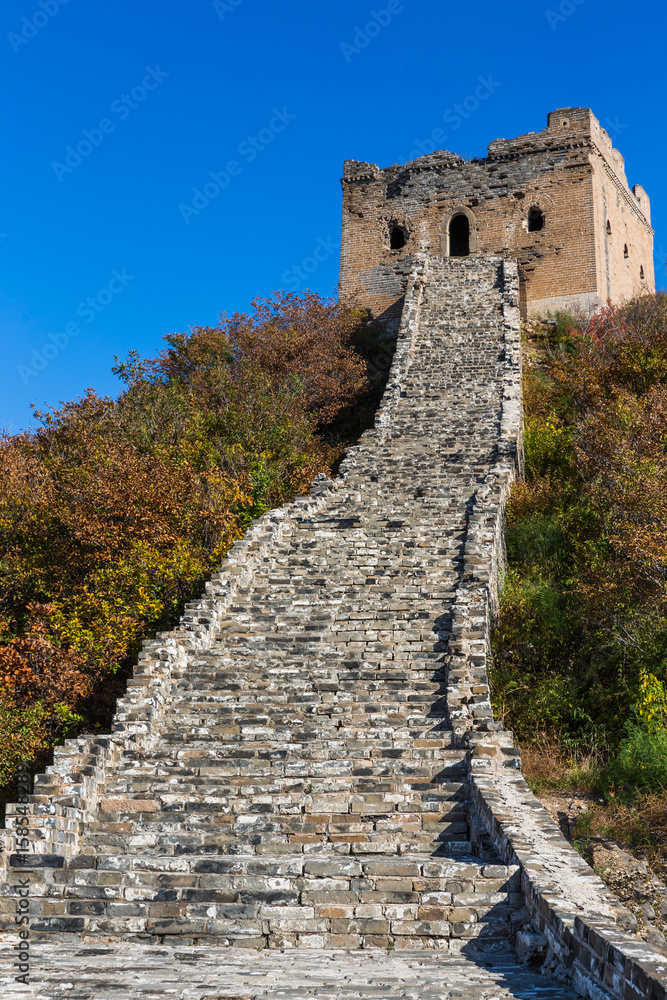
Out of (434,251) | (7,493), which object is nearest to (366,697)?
(7,493)

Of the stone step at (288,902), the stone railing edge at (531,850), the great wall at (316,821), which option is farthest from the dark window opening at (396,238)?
the stone step at (288,902)

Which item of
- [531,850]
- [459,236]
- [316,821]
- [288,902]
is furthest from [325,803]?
[459,236]

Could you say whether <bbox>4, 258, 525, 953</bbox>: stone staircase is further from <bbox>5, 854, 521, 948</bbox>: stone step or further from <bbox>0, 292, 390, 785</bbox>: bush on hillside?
<bbox>0, 292, 390, 785</bbox>: bush on hillside

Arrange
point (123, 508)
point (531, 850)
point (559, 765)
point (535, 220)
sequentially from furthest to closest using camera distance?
point (535, 220), point (123, 508), point (559, 765), point (531, 850)

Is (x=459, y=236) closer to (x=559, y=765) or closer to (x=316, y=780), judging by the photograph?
(x=559, y=765)

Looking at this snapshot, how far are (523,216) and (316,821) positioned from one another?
2411 centimetres

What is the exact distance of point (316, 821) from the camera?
7930 millimetres

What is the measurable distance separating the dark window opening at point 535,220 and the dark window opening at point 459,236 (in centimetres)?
214

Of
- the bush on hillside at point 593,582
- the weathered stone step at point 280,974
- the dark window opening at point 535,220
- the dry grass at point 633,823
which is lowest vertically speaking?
the weathered stone step at point 280,974

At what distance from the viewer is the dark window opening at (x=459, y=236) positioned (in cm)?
2903

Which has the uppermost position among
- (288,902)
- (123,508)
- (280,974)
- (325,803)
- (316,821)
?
(123,508)

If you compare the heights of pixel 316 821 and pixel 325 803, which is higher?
pixel 325 803

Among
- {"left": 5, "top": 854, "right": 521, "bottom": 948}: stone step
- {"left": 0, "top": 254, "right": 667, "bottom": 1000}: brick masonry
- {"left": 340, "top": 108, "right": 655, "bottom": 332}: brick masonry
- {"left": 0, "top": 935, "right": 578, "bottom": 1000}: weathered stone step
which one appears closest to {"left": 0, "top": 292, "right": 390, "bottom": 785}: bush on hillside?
{"left": 0, "top": 254, "right": 667, "bottom": 1000}: brick masonry

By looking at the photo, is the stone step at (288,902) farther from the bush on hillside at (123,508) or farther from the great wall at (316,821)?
the bush on hillside at (123,508)
